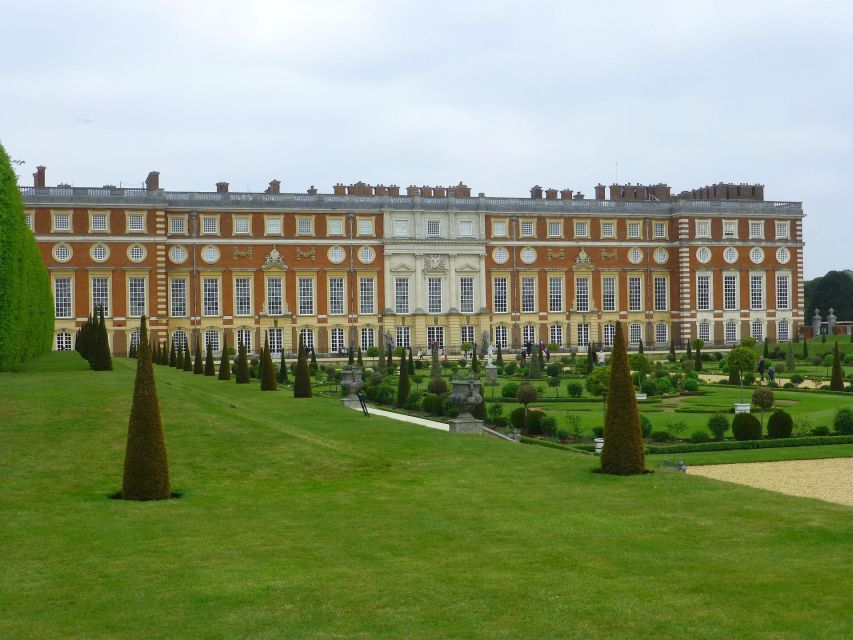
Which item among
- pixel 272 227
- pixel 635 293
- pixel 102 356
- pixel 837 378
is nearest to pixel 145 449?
pixel 102 356

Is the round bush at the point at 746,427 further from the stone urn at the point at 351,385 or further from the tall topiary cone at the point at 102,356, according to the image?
the tall topiary cone at the point at 102,356

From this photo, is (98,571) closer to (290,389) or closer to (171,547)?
(171,547)

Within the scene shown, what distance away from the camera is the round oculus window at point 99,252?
53188 millimetres

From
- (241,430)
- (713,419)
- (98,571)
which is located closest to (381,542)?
(98,571)

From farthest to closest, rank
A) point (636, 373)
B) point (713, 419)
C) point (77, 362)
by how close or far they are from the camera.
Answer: point (636, 373), point (77, 362), point (713, 419)

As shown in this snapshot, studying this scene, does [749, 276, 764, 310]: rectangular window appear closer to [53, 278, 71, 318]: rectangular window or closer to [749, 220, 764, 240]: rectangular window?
→ [749, 220, 764, 240]: rectangular window

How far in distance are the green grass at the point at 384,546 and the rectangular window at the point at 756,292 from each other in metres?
48.9

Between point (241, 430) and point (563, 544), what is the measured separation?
25.6 feet

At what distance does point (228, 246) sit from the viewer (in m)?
55.6

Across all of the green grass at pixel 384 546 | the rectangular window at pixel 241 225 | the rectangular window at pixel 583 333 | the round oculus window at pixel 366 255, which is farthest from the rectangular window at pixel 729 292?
the green grass at pixel 384 546

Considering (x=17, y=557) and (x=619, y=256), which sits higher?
(x=619, y=256)

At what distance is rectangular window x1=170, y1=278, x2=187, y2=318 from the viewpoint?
55.0 m

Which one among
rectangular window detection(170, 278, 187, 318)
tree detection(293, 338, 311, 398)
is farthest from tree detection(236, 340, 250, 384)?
rectangular window detection(170, 278, 187, 318)

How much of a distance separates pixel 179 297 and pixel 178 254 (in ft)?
7.30
